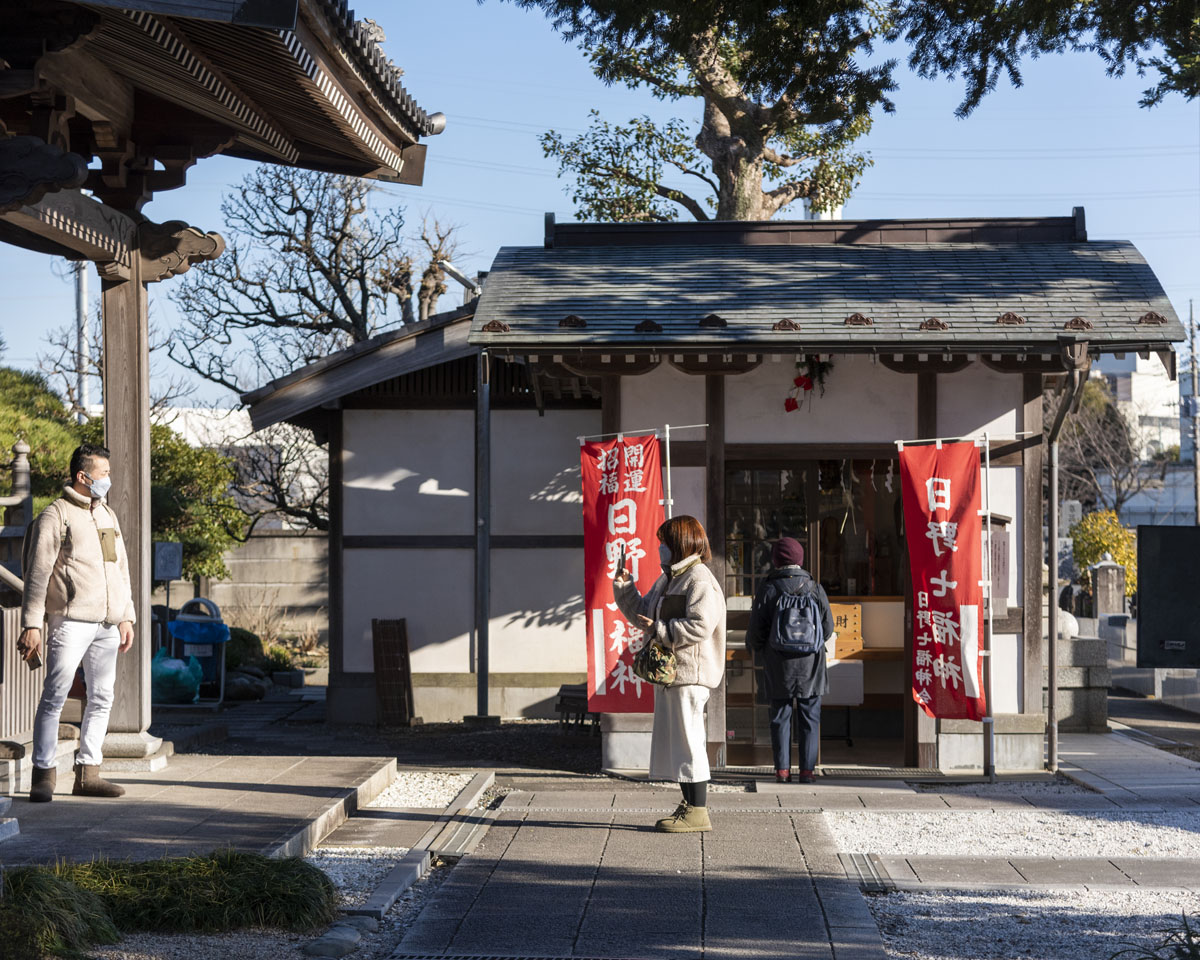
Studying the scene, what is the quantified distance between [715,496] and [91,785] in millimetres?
4724

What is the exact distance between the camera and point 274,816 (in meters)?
6.90

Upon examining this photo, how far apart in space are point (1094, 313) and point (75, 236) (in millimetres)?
6970

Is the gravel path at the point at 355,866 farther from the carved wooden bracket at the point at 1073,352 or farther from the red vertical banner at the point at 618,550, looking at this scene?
the carved wooden bracket at the point at 1073,352

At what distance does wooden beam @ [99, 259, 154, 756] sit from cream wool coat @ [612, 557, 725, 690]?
3198mm

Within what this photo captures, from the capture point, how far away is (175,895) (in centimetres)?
521

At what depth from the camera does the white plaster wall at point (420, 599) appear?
519 inches

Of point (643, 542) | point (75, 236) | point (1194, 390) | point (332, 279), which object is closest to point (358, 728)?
point (643, 542)

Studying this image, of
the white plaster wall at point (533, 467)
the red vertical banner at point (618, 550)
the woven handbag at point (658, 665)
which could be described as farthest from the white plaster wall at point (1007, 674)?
the white plaster wall at point (533, 467)

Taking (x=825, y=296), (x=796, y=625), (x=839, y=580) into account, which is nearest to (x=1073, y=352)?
(x=825, y=296)

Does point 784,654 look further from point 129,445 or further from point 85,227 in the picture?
point 85,227

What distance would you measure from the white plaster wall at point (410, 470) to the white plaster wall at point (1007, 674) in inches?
227

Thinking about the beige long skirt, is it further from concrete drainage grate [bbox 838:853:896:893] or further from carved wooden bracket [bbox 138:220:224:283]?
carved wooden bracket [bbox 138:220:224:283]

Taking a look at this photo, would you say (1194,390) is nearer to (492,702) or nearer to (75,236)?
(492,702)

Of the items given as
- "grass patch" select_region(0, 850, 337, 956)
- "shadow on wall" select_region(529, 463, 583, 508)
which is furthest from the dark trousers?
"shadow on wall" select_region(529, 463, 583, 508)
